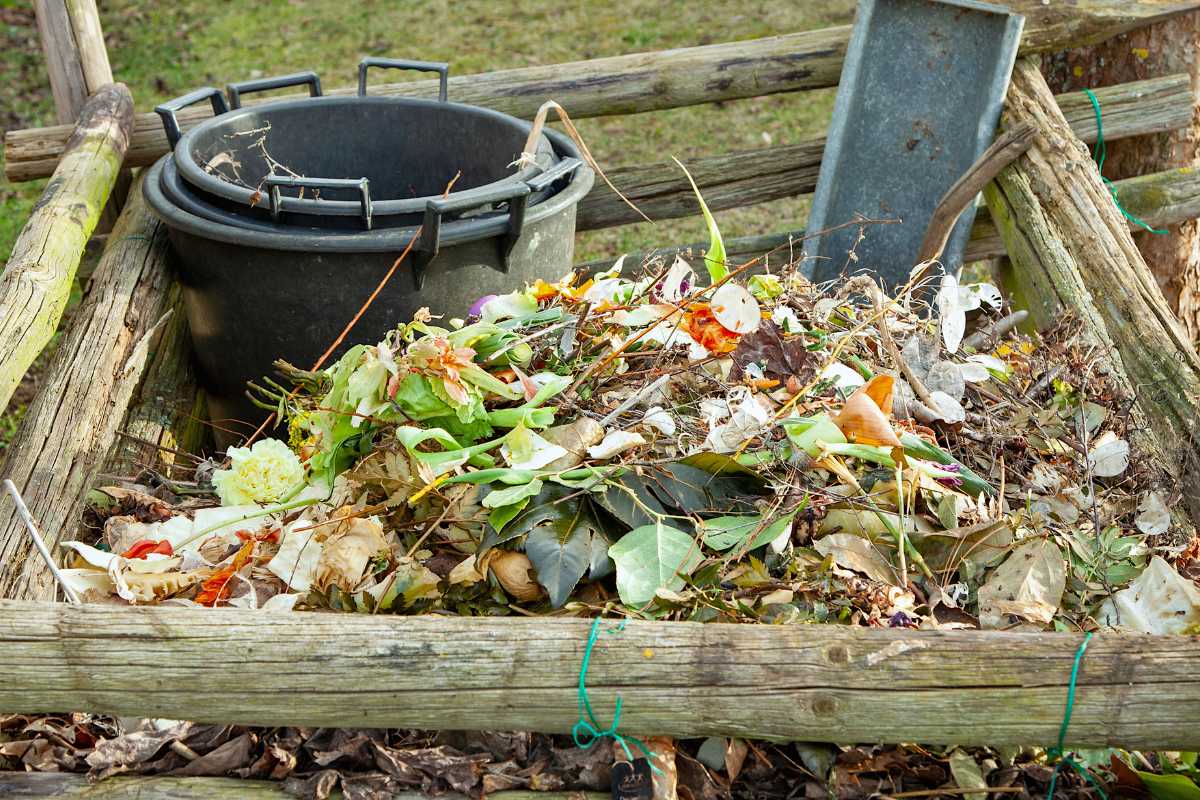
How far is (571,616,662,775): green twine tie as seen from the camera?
165cm

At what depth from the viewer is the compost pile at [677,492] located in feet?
6.66

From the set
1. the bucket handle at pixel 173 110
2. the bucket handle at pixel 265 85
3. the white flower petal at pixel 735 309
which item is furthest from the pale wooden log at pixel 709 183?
the white flower petal at pixel 735 309

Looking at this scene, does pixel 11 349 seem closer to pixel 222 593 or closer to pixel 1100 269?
pixel 222 593

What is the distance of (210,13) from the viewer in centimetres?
782

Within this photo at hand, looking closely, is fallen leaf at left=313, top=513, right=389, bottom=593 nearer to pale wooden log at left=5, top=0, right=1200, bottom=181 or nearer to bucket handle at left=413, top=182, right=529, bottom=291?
bucket handle at left=413, top=182, right=529, bottom=291

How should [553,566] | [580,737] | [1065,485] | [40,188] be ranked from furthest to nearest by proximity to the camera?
[40,188]
[1065,485]
[553,566]
[580,737]

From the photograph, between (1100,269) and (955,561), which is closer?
(955,561)

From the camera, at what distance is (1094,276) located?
9.43 feet

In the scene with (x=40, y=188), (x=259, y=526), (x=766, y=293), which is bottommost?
(x=40, y=188)

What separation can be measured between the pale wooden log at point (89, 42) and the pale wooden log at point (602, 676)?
99.0 inches

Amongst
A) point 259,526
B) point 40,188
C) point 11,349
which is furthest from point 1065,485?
point 40,188

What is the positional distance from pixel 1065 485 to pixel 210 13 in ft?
23.2

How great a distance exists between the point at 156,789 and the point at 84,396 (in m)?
1.23

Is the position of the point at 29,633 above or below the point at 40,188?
above
